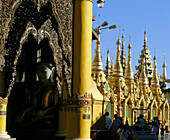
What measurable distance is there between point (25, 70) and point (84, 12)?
12.3 ft

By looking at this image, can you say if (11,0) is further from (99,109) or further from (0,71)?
(99,109)

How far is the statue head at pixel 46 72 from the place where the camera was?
1525 cm

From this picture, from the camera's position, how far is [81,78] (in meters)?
13.6

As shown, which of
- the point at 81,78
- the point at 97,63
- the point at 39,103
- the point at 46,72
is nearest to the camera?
the point at 81,78

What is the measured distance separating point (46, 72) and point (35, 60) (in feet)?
4.14

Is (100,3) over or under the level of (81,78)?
over

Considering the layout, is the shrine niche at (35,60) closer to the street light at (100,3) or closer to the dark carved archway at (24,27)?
the dark carved archway at (24,27)

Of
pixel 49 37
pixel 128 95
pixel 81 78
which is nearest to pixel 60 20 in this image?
pixel 49 37

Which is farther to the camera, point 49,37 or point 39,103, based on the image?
point 39,103

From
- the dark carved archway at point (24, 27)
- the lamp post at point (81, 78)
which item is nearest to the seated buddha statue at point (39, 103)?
the lamp post at point (81, 78)

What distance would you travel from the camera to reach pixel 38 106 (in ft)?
52.2

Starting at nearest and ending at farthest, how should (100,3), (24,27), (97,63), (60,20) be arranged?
(24,27)
(60,20)
(100,3)
(97,63)

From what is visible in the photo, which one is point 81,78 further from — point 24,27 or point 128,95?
point 128,95

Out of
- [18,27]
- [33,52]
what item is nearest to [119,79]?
[33,52]
